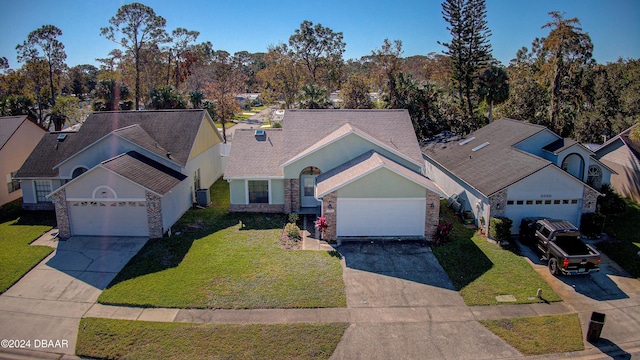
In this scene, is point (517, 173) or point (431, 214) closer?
point (431, 214)

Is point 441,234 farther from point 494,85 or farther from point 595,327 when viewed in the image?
point 494,85

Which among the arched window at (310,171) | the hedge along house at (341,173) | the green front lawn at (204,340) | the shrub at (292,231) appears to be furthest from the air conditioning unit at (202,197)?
the green front lawn at (204,340)

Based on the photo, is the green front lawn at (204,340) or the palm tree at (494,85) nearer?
the green front lawn at (204,340)

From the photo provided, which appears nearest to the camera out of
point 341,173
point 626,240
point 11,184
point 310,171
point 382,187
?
point 382,187

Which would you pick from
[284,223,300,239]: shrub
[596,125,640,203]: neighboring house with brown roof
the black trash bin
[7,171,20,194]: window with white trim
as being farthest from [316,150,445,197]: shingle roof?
[7,171,20,194]: window with white trim

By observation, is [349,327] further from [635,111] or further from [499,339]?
[635,111]

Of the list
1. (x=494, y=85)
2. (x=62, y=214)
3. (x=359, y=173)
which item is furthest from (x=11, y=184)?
(x=494, y=85)

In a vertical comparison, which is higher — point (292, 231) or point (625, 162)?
point (625, 162)

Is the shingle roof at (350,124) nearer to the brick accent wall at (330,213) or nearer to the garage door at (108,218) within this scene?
the brick accent wall at (330,213)
